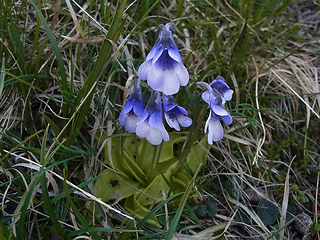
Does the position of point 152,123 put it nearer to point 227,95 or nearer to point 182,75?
point 182,75

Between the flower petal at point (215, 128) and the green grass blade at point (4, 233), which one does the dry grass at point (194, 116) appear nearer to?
the green grass blade at point (4, 233)

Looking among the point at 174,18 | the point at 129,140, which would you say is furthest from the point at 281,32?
the point at 129,140

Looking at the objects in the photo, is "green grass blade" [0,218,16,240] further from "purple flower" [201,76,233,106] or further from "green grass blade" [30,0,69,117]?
"purple flower" [201,76,233,106]

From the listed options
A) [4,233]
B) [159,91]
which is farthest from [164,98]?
[4,233]

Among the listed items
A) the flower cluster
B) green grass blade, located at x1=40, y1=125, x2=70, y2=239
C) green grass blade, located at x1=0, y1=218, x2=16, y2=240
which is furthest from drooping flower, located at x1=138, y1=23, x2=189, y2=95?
green grass blade, located at x1=0, y1=218, x2=16, y2=240

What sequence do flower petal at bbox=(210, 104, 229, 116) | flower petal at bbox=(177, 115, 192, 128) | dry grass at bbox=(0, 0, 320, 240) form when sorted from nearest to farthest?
flower petal at bbox=(210, 104, 229, 116), flower petal at bbox=(177, 115, 192, 128), dry grass at bbox=(0, 0, 320, 240)

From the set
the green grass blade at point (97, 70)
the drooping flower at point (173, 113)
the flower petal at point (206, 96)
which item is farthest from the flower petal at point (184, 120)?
the green grass blade at point (97, 70)

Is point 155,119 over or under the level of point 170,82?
under
